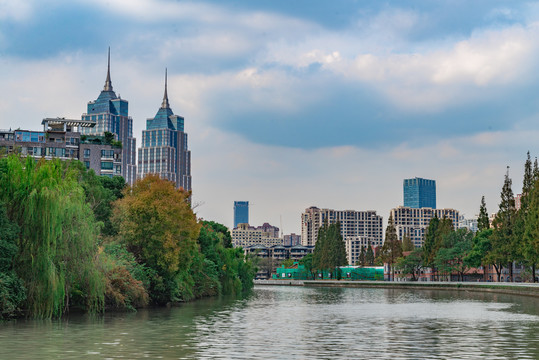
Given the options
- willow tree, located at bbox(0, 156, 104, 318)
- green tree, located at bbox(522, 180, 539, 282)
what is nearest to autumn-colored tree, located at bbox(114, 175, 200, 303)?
willow tree, located at bbox(0, 156, 104, 318)

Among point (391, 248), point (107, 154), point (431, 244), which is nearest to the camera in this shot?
point (107, 154)

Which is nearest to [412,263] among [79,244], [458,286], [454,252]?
[454,252]

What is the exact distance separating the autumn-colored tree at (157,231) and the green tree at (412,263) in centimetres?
11560

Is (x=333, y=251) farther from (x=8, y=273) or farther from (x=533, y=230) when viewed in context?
(x=8, y=273)

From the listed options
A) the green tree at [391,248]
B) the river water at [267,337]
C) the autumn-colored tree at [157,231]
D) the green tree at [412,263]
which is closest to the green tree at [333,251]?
the green tree at [391,248]

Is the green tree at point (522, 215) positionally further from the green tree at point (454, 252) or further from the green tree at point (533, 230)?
the green tree at point (454, 252)

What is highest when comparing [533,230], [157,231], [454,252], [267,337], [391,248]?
[533,230]

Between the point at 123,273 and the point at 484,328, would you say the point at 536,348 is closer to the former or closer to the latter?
the point at 484,328

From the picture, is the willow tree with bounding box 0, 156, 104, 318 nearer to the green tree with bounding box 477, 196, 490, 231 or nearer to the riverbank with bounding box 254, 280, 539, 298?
the riverbank with bounding box 254, 280, 539, 298

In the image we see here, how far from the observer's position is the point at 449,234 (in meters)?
154

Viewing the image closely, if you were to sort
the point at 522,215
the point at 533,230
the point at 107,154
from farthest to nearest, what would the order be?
the point at 107,154, the point at 522,215, the point at 533,230

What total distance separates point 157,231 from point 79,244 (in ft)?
59.7

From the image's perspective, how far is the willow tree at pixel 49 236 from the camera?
125 feet

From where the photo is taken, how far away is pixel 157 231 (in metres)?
58.8
